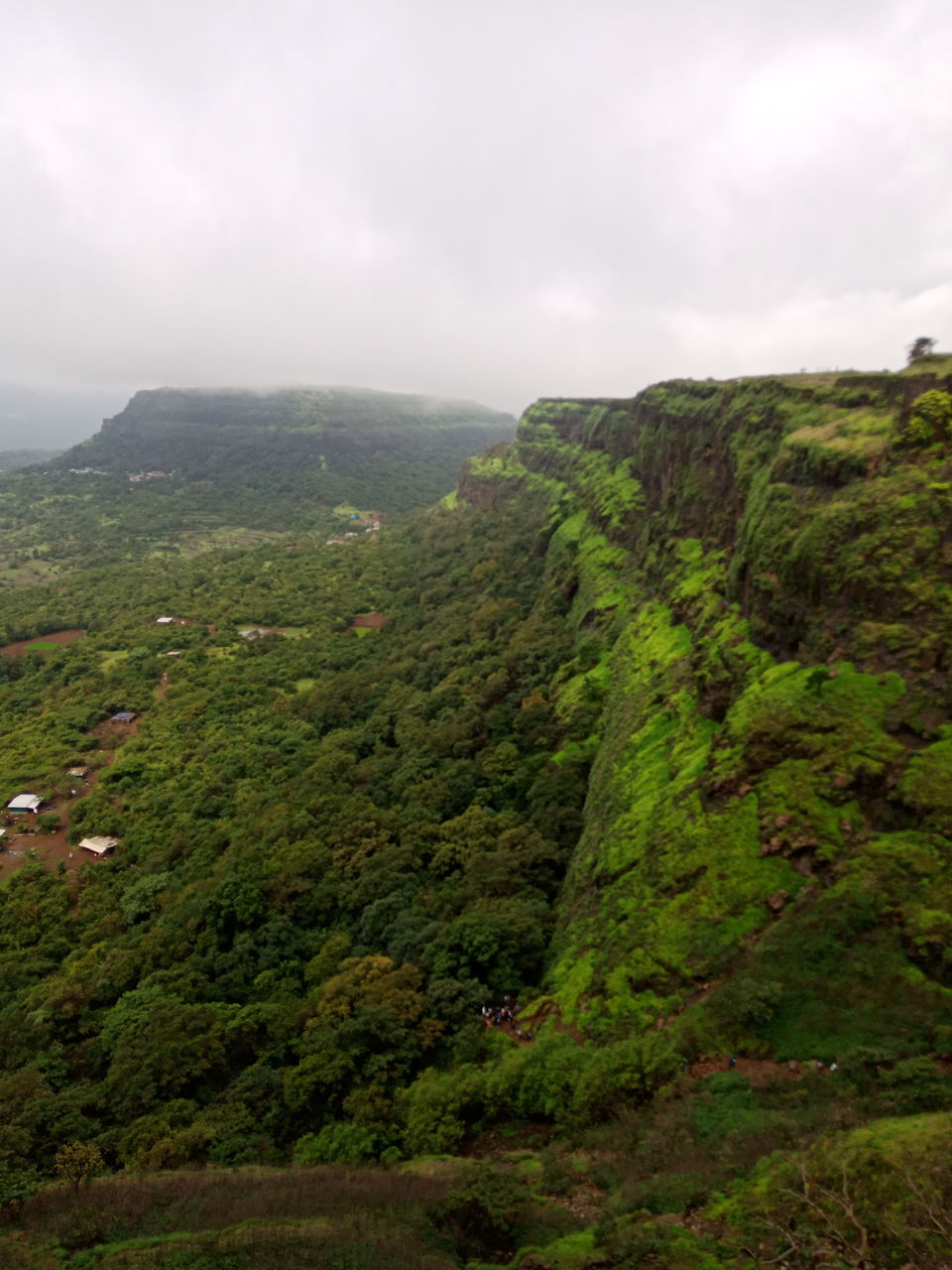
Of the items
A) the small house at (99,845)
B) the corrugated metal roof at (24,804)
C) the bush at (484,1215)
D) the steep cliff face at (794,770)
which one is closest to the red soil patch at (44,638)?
the corrugated metal roof at (24,804)

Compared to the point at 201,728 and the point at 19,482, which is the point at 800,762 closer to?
the point at 201,728

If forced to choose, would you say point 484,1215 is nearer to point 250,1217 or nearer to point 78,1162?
point 250,1217

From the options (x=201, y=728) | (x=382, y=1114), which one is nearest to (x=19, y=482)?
(x=201, y=728)

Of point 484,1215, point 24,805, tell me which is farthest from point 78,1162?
point 24,805

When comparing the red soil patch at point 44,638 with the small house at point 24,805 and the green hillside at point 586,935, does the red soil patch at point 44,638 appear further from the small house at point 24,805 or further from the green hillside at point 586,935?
the small house at point 24,805

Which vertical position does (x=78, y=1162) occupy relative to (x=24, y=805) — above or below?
above
